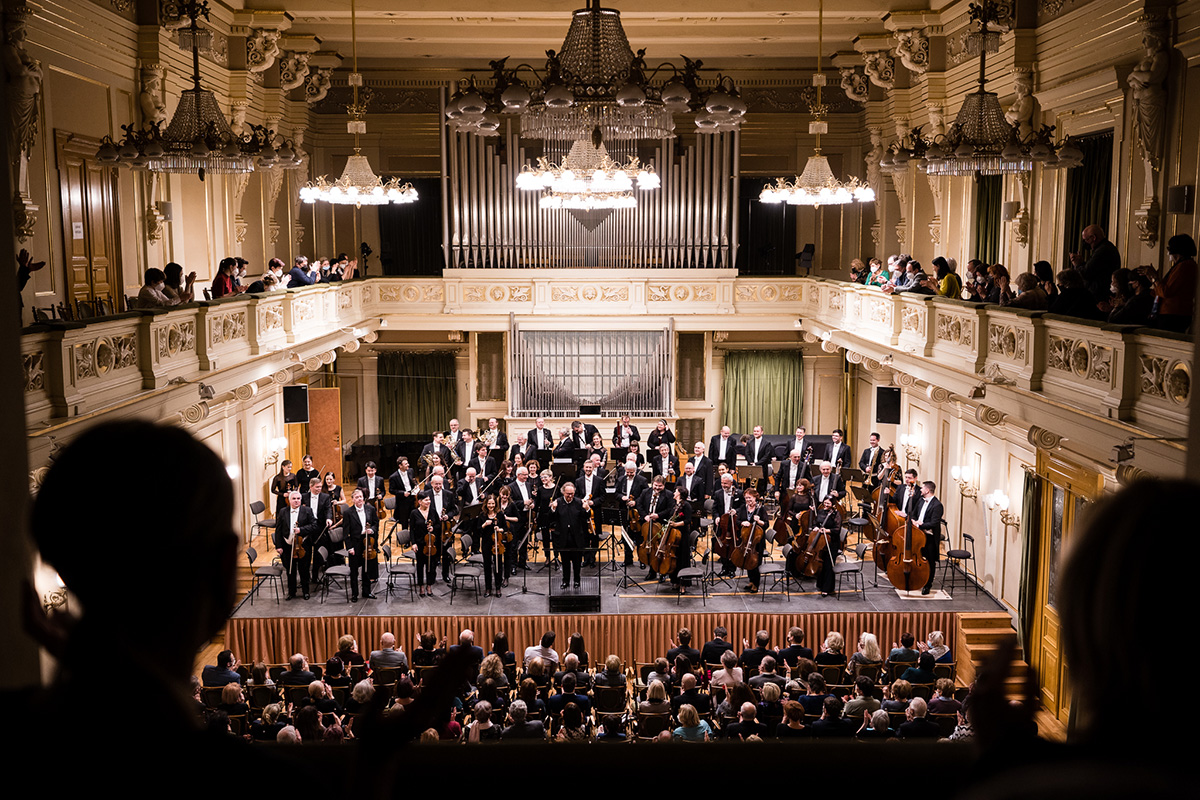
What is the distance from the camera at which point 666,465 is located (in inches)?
549

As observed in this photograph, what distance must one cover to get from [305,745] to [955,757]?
2.36 ft

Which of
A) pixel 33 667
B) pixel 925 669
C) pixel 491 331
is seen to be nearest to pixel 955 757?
pixel 33 667

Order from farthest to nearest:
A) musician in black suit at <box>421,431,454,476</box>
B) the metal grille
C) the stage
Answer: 1. the metal grille
2. musician in black suit at <box>421,431,454,476</box>
3. the stage

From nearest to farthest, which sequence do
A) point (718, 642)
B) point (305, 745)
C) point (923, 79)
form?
point (305, 745)
point (718, 642)
point (923, 79)

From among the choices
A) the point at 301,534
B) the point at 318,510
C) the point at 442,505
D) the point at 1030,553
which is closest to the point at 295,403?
the point at 318,510

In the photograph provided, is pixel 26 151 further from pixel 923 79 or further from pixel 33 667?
pixel 923 79

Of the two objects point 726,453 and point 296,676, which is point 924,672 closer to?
point 296,676

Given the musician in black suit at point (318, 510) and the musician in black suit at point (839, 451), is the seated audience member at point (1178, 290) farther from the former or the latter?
the musician in black suit at point (318, 510)

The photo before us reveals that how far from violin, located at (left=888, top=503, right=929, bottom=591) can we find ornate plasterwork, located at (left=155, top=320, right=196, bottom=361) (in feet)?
26.5

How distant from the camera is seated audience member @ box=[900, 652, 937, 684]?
879 cm

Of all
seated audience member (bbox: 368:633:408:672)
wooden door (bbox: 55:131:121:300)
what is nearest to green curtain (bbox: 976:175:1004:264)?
seated audience member (bbox: 368:633:408:672)

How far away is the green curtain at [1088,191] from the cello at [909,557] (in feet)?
11.4

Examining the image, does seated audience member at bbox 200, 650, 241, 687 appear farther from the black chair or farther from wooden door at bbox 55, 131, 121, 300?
the black chair

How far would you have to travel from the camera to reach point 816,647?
36.8 ft
